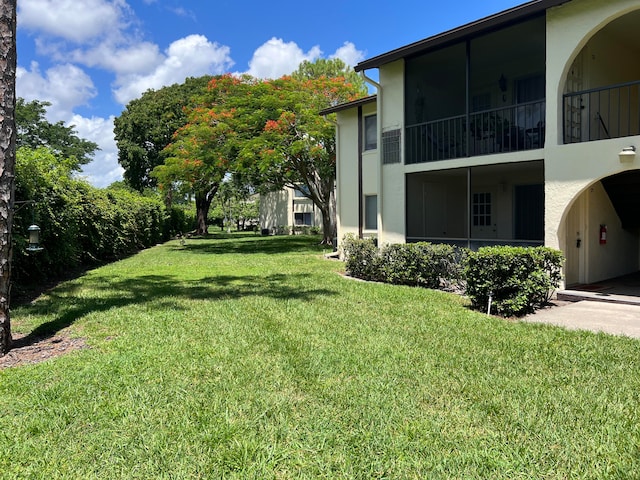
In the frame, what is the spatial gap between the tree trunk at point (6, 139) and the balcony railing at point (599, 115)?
9.61 m

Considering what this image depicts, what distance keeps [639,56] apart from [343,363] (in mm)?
11914

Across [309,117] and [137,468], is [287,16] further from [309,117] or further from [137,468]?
[137,468]

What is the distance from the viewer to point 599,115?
9.78 metres

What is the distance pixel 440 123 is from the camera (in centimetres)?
1188

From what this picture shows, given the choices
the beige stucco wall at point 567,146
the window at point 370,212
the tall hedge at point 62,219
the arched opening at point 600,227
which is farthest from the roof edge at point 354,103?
the tall hedge at point 62,219

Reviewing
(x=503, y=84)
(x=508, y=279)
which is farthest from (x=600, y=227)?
(x=503, y=84)

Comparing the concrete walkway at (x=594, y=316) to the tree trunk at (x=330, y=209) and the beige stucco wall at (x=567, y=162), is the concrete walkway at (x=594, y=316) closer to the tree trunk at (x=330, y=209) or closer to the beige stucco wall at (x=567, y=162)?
the beige stucco wall at (x=567, y=162)

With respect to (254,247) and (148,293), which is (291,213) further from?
(148,293)

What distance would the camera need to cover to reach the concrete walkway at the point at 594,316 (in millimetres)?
6102

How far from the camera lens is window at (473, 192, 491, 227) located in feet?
44.5

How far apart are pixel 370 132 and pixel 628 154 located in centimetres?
834

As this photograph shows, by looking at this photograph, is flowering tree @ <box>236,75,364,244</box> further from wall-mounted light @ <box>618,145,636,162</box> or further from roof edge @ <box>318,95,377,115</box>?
wall-mounted light @ <box>618,145,636,162</box>

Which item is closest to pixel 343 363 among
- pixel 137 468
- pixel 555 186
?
pixel 137 468

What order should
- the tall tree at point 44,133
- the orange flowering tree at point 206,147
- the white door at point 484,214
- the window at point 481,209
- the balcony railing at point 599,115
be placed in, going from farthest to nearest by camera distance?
the tall tree at point 44,133 < the orange flowering tree at point 206,147 < the window at point 481,209 < the white door at point 484,214 < the balcony railing at point 599,115
